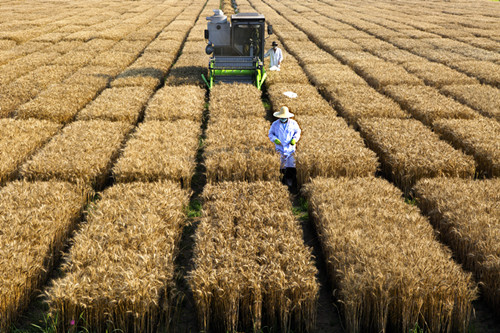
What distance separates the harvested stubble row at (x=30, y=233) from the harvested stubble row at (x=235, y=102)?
17.7ft

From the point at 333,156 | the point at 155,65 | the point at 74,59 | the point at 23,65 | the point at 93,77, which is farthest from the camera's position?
the point at 74,59

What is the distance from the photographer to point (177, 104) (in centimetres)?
1283

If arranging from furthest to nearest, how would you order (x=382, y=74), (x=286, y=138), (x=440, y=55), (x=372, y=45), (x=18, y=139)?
(x=372, y=45)
(x=440, y=55)
(x=382, y=74)
(x=18, y=139)
(x=286, y=138)

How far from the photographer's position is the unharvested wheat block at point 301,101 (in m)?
12.4

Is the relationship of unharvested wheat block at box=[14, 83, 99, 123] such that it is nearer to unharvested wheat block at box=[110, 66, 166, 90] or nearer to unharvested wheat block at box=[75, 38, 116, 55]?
unharvested wheat block at box=[110, 66, 166, 90]

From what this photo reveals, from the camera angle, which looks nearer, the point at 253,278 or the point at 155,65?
the point at 253,278

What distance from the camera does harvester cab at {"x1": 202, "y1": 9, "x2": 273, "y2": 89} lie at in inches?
600

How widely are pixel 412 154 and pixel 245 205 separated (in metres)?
4.47

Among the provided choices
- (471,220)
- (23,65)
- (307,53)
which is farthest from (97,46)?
(471,220)

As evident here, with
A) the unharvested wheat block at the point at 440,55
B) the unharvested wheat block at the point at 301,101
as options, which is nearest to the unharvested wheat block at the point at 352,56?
the unharvested wheat block at the point at 440,55

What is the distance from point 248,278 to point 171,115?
7.91 metres

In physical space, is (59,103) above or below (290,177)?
above

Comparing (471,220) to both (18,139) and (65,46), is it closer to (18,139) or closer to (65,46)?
(18,139)

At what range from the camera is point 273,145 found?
9578mm
